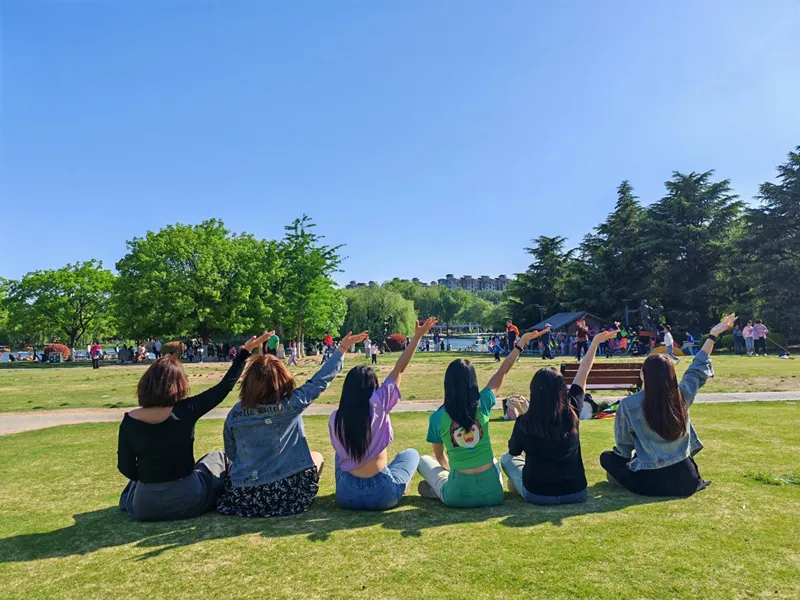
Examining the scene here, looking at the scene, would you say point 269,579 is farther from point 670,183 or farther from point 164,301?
point 670,183

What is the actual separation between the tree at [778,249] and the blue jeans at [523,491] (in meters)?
37.5

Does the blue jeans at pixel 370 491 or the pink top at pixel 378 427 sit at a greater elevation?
the pink top at pixel 378 427

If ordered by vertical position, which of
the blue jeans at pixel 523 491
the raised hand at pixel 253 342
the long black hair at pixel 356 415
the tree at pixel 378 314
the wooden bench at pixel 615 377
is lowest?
the blue jeans at pixel 523 491

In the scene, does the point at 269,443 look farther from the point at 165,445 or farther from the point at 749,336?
the point at 749,336

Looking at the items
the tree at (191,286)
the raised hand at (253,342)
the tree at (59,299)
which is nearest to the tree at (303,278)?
the tree at (191,286)

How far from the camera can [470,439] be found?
4.64 metres

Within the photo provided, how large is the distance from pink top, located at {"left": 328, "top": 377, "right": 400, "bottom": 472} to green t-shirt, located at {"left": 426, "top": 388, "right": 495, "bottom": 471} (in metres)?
0.50

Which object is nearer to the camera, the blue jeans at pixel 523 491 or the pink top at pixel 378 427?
the pink top at pixel 378 427

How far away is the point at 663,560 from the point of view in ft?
11.9

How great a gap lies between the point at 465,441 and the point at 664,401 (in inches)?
71.5

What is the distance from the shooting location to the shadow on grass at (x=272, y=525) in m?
4.22

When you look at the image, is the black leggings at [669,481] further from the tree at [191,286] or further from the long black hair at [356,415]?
the tree at [191,286]

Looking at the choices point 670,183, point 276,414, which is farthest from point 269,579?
point 670,183

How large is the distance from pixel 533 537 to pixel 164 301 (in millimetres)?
46060
